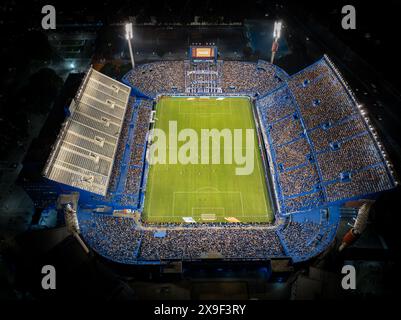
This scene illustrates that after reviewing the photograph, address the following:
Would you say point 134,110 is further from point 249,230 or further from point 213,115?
point 249,230

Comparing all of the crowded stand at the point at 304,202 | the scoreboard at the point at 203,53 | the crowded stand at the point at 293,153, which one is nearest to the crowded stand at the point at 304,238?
the crowded stand at the point at 304,202

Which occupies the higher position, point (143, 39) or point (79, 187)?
point (143, 39)

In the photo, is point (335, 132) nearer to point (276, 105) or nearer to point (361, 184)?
Answer: point (361, 184)

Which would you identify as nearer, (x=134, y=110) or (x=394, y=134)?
(x=394, y=134)

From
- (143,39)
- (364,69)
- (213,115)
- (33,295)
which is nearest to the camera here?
(33,295)

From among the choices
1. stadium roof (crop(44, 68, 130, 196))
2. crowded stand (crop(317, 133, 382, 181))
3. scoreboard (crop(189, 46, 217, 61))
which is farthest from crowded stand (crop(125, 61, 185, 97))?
crowded stand (crop(317, 133, 382, 181))

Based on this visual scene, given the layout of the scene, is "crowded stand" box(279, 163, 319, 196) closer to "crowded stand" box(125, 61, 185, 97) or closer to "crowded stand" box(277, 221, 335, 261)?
"crowded stand" box(277, 221, 335, 261)

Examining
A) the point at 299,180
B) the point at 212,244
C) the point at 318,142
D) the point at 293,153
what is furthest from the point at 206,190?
the point at 318,142

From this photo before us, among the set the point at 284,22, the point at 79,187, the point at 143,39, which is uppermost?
the point at 284,22

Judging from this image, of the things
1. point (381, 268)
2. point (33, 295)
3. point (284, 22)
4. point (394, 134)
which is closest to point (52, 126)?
→ point (33, 295)
